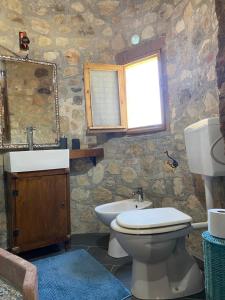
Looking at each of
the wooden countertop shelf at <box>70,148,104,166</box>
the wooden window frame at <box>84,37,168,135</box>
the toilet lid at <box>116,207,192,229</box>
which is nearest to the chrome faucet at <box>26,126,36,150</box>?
the wooden countertop shelf at <box>70,148,104,166</box>

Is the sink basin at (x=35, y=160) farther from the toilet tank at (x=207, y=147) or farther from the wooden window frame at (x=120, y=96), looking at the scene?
the toilet tank at (x=207, y=147)

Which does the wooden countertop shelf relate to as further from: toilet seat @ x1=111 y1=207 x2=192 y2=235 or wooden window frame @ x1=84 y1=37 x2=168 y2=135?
toilet seat @ x1=111 y1=207 x2=192 y2=235

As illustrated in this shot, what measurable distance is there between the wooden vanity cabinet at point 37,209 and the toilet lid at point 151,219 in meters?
0.78

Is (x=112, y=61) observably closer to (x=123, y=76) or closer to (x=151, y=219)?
(x=123, y=76)

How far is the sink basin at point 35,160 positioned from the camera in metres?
2.13

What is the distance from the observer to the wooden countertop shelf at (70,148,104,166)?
101 inches

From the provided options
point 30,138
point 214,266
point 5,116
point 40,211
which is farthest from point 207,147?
point 5,116

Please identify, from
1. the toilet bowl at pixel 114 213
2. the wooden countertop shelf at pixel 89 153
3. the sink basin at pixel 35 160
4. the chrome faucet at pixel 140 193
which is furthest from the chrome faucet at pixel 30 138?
the chrome faucet at pixel 140 193

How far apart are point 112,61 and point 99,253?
197 centimetres

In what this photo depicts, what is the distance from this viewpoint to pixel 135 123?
276 cm

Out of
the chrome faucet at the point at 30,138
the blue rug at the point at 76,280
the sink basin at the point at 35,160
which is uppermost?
the chrome faucet at the point at 30,138

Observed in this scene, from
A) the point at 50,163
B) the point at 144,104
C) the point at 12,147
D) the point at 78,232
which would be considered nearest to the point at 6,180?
the point at 12,147

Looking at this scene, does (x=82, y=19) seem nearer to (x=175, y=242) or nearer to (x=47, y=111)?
(x=47, y=111)

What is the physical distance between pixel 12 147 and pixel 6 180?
0.31 meters
